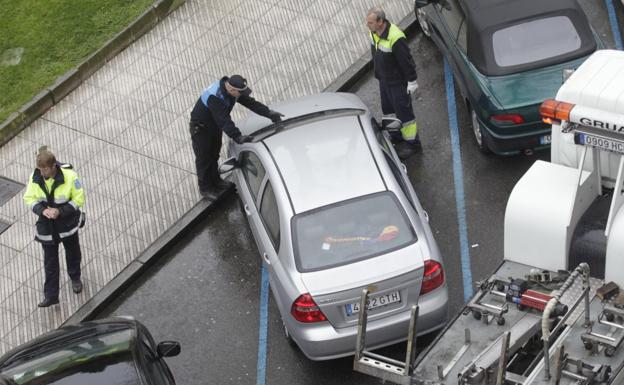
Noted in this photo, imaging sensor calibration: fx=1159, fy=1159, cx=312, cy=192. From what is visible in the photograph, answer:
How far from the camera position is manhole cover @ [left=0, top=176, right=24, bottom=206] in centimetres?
1390

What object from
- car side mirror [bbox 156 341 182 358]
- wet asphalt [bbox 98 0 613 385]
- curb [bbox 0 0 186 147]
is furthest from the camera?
curb [bbox 0 0 186 147]

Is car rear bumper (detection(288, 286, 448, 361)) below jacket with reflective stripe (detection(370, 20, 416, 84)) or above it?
below

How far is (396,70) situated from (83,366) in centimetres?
535

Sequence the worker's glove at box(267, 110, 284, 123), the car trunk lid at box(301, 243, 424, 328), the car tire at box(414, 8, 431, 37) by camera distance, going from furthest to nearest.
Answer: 1. the car tire at box(414, 8, 431, 37)
2. the worker's glove at box(267, 110, 284, 123)
3. the car trunk lid at box(301, 243, 424, 328)

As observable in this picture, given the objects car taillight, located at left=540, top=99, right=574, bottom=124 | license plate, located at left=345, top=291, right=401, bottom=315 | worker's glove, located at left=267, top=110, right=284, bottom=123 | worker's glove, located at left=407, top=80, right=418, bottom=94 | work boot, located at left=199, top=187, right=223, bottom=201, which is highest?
car taillight, located at left=540, top=99, right=574, bottom=124

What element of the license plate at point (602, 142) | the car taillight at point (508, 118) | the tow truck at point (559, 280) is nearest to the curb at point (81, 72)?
the car taillight at point (508, 118)

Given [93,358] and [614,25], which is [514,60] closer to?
[614,25]

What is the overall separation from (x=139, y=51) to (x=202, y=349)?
5.57 metres

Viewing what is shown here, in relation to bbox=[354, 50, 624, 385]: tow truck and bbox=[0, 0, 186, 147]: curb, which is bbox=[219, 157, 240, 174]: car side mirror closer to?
bbox=[354, 50, 624, 385]: tow truck

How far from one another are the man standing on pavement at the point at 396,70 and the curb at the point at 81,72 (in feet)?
13.3

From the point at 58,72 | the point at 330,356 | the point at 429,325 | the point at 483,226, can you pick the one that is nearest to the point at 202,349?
the point at 330,356

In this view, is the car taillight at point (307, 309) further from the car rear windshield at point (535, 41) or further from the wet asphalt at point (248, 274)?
the car rear windshield at point (535, 41)

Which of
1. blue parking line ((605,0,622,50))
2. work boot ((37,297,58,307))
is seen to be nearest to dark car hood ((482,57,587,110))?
blue parking line ((605,0,622,50))

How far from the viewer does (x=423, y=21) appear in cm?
1516
